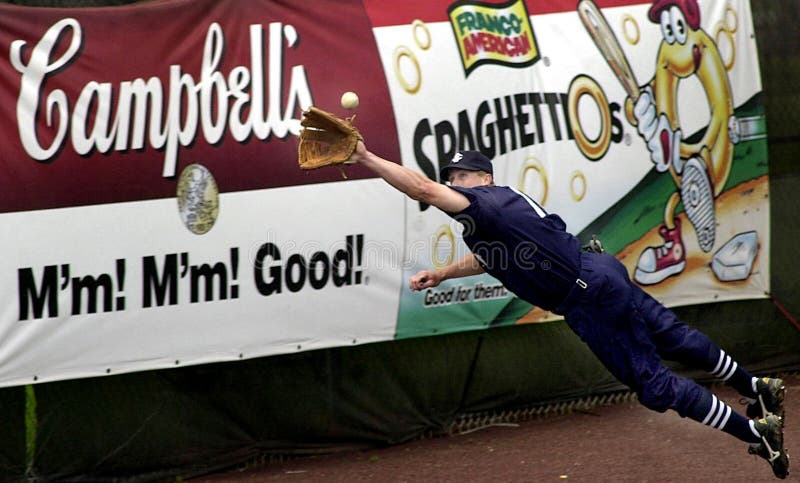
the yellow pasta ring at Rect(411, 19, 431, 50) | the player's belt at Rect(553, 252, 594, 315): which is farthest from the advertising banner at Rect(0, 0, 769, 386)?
the player's belt at Rect(553, 252, 594, 315)

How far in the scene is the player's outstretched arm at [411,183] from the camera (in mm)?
4664

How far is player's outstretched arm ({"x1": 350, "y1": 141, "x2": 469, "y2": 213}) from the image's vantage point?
4664mm

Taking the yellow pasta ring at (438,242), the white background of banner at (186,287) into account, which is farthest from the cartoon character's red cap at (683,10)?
the white background of banner at (186,287)

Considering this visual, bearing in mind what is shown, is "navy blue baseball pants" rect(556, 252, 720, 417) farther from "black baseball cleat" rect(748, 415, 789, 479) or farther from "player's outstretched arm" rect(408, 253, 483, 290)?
"player's outstretched arm" rect(408, 253, 483, 290)

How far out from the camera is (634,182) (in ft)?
24.4

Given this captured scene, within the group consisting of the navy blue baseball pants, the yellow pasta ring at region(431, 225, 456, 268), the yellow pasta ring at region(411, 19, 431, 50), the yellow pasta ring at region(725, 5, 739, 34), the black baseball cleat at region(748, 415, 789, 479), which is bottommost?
the black baseball cleat at region(748, 415, 789, 479)

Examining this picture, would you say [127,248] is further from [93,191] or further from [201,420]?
[201,420]

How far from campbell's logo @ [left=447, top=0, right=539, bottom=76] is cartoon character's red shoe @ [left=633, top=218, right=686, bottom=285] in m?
1.55

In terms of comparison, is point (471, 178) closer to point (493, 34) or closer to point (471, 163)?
point (471, 163)

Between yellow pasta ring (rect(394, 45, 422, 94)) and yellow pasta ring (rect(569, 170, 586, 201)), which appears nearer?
yellow pasta ring (rect(394, 45, 422, 94))

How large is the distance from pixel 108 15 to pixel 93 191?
0.94 meters

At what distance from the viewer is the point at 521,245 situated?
526cm

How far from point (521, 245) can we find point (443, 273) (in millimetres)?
571

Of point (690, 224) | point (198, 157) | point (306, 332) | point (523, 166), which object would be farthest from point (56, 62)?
point (690, 224)
